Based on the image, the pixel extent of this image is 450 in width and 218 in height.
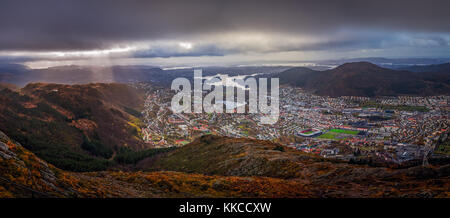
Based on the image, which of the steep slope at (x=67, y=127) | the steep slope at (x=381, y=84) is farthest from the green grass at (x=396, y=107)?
the steep slope at (x=67, y=127)

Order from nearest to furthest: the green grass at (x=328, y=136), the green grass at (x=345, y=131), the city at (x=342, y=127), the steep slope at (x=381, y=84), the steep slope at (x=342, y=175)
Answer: the steep slope at (x=342, y=175)
the city at (x=342, y=127)
the green grass at (x=328, y=136)
the green grass at (x=345, y=131)
the steep slope at (x=381, y=84)

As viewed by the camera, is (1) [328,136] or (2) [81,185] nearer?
(2) [81,185]

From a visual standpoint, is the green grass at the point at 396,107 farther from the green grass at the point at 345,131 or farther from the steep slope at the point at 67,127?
the steep slope at the point at 67,127

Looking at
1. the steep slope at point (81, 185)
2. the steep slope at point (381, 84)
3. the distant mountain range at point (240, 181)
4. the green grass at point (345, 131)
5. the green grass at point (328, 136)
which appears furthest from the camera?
the steep slope at point (381, 84)

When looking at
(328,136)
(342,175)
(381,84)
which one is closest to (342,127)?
(328,136)

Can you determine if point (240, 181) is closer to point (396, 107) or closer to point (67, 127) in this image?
point (67, 127)
